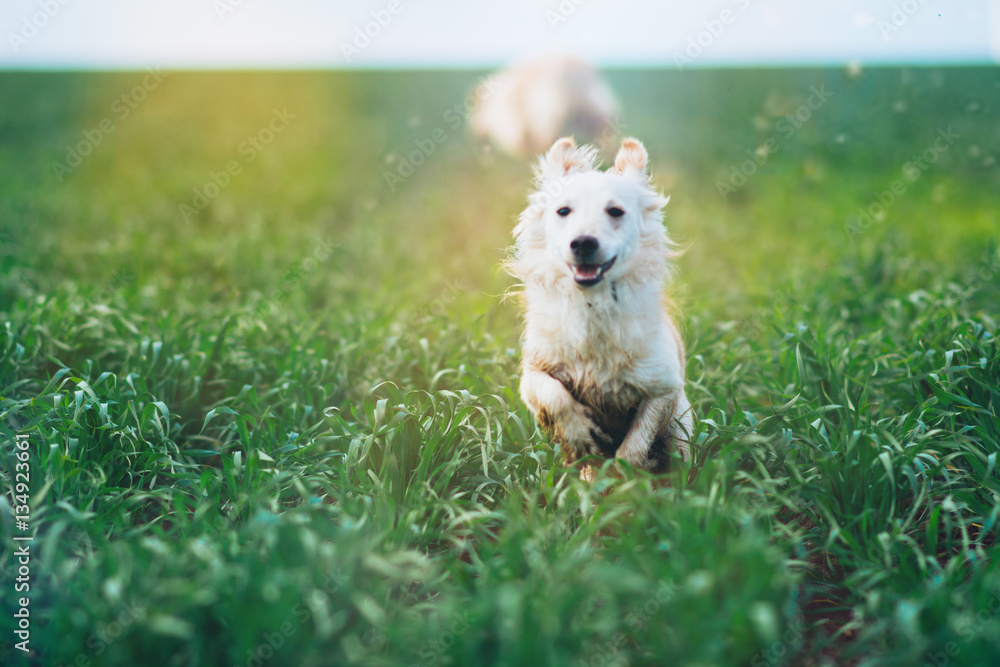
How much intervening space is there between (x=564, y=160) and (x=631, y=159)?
0.90 ft

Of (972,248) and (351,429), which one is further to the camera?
(972,248)

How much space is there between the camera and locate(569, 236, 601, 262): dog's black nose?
2396 millimetres

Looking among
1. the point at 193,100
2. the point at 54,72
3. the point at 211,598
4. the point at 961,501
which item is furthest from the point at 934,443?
the point at 54,72

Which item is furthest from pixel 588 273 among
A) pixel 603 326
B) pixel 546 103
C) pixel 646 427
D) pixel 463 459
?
pixel 546 103

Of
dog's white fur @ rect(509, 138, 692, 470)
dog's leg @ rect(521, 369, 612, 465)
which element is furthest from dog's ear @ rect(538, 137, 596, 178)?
dog's leg @ rect(521, 369, 612, 465)

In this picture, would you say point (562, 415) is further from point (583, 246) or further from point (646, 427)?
point (583, 246)

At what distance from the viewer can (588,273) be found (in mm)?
2469

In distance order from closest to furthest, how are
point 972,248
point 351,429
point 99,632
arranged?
point 99,632 → point 351,429 → point 972,248

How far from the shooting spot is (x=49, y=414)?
3184 millimetres

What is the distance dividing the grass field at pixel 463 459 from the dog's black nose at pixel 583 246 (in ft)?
2.79

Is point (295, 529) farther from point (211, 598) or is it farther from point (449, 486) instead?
point (449, 486)

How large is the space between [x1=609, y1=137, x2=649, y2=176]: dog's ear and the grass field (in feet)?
3.75

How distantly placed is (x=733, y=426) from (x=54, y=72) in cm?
3122

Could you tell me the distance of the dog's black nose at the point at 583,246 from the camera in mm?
2396
